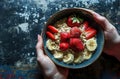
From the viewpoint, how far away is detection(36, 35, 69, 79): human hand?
985 mm

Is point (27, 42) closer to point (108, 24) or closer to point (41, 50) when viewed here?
point (41, 50)

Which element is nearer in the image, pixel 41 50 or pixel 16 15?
pixel 41 50

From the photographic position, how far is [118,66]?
3.49ft

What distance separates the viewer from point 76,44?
972 mm

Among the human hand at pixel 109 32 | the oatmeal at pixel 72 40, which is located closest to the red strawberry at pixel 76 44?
the oatmeal at pixel 72 40

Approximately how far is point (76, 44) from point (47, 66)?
0.13 metres

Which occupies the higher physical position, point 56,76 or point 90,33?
point 90,33

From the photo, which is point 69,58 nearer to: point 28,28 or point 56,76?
point 56,76

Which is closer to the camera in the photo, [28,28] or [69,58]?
[69,58]

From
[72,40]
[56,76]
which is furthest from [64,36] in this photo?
[56,76]

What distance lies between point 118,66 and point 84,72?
14 centimetres

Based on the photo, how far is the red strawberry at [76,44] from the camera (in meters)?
0.97

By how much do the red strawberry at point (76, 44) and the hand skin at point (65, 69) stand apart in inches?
3.9

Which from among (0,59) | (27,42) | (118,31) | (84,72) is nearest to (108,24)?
(118,31)
